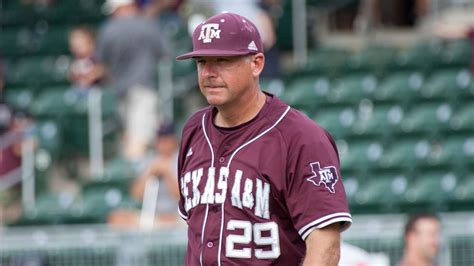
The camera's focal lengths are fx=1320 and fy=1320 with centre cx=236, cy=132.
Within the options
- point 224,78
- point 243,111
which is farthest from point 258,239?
point 224,78

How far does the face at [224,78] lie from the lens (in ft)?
15.2

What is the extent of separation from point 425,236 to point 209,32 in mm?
3457

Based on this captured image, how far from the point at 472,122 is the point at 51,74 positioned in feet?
14.2

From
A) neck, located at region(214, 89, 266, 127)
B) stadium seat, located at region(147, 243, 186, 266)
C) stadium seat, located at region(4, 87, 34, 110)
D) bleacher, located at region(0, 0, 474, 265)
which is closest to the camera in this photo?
neck, located at region(214, 89, 266, 127)

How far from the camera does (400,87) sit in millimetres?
12109

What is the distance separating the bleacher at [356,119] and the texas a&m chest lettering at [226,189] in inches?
222

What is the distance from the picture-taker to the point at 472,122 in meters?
11.4

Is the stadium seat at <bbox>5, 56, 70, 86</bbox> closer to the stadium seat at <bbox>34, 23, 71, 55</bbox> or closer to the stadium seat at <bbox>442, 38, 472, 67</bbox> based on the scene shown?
the stadium seat at <bbox>34, 23, 71, 55</bbox>

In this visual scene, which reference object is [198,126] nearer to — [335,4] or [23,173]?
[23,173]

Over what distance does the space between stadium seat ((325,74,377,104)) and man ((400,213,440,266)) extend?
4.16 metres

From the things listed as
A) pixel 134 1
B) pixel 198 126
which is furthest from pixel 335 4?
pixel 198 126

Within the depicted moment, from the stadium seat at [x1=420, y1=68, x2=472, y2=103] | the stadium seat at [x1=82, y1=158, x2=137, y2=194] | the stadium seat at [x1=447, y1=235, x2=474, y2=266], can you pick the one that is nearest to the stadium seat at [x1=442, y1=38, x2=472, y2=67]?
the stadium seat at [x1=420, y1=68, x2=472, y2=103]

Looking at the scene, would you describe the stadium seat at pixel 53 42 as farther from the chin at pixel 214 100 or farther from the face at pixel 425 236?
the chin at pixel 214 100

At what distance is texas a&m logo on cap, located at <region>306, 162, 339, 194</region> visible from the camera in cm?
457
